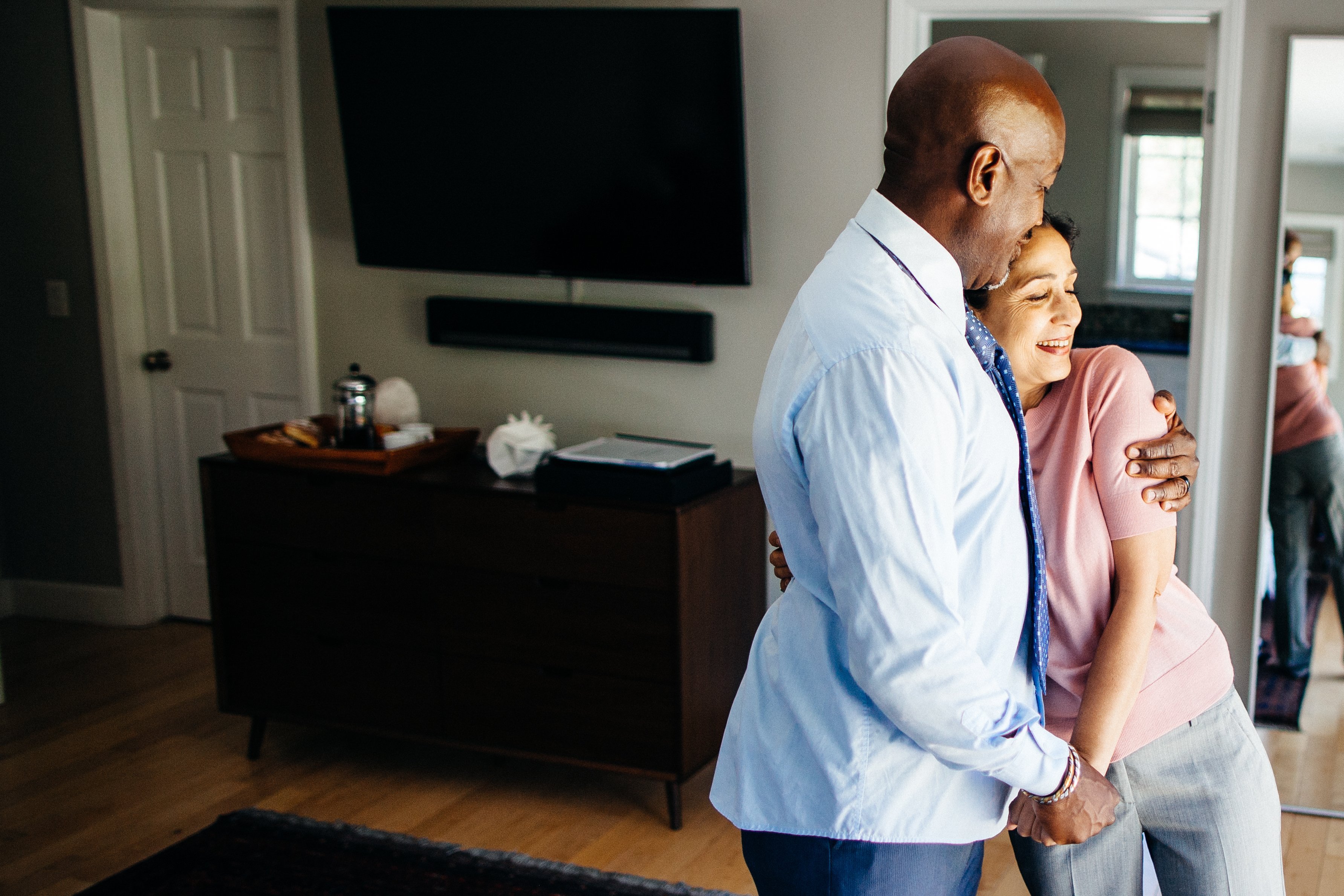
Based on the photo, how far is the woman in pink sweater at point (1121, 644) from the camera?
50.4 inches

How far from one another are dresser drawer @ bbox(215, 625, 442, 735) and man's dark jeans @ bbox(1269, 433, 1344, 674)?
1.98 m

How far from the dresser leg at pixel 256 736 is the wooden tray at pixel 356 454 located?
680 millimetres

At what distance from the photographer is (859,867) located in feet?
3.66

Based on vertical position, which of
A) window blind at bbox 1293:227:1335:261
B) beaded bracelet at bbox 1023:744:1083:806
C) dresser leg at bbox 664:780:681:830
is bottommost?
dresser leg at bbox 664:780:681:830

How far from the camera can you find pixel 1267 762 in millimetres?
1358

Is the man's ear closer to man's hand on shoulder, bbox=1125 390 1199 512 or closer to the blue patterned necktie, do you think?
the blue patterned necktie

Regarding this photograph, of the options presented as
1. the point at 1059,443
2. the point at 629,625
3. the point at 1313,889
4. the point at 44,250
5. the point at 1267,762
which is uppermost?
the point at 44,250

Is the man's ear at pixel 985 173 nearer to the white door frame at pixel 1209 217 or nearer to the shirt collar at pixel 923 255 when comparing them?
the shirt collar at pixel 923 255

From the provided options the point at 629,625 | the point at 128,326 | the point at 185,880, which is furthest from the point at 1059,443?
the point at 128,326

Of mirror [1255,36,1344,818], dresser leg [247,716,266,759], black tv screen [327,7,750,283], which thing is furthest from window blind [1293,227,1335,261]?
dresser leg [247,716,266,759]

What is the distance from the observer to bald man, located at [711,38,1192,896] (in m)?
0.99

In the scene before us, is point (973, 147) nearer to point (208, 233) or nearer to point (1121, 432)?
point (1121, 432)

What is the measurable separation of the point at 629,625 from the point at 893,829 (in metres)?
1.67

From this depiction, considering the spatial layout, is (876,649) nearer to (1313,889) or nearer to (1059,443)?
(1059,443)
